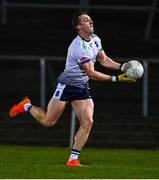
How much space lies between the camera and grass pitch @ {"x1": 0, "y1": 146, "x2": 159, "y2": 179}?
569 inches

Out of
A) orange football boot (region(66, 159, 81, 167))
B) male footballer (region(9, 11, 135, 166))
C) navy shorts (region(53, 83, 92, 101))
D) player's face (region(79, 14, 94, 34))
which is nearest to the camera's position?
orange football boot (region(66, 159, 81, 167))

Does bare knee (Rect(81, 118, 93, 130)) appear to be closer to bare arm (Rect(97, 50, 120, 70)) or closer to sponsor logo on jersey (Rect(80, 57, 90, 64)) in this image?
sponsor logo on jersey (Rect(80, 57, 90, 64))

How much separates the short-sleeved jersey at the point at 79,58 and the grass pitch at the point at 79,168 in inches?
52.4

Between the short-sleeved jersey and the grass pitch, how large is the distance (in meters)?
1.33

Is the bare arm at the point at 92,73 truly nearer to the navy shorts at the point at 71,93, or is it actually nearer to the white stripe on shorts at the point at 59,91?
the navy shorts at the point at 71,93

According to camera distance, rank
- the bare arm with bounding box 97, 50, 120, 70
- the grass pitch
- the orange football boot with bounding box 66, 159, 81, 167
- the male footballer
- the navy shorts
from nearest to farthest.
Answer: the grass pitch → the orange football boot with bounding box 66, 159, 81, 167 → the male footballer → the navy shorts → the bare arm with bounding box 97, 50, 120, 70

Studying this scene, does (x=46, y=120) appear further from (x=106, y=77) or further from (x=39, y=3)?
(x=39, y=3)

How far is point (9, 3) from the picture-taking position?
2953cm

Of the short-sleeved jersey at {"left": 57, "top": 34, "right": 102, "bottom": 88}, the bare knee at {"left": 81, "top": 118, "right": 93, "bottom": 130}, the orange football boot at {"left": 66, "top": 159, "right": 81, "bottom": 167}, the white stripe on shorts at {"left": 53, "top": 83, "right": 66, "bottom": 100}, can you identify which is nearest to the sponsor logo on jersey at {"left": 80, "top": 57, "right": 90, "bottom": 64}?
the short-sleeved jersey at {"left": 57, "top": 34, "right": 102, "bottom": 88}

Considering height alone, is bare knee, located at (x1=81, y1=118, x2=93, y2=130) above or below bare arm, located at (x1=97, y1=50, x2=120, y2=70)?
below

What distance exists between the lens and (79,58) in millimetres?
16531

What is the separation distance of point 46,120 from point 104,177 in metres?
3.18

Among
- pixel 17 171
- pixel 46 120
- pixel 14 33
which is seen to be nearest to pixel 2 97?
pixel 14 33

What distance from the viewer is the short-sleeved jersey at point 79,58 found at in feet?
54.2
